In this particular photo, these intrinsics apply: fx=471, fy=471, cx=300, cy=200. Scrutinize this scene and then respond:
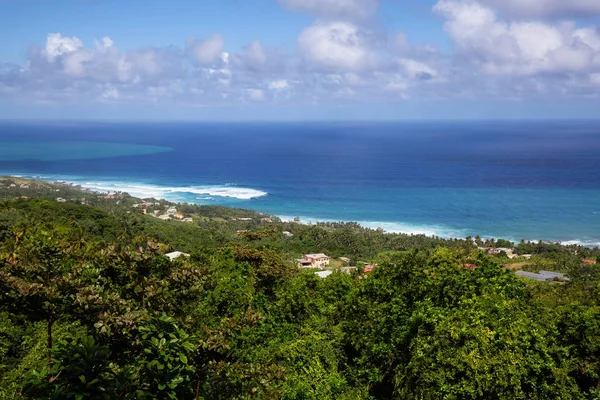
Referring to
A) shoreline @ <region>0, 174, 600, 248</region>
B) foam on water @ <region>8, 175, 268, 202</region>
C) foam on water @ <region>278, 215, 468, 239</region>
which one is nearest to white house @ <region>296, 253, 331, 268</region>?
shoreline @ <region>0, 174, 600, 248</region>

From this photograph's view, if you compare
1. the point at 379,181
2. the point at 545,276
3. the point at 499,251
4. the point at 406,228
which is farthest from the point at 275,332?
the point at 379,181

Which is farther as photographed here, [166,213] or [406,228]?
[166,213]

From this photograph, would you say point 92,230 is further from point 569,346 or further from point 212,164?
point 212,164

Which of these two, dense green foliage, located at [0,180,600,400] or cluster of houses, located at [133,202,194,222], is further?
cluster of houses, located at [133,202,194,222]

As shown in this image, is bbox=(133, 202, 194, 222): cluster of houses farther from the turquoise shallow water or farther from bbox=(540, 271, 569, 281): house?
the turquoise shallow water

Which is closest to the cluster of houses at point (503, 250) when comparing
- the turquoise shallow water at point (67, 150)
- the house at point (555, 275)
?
the house at point (555, 275)

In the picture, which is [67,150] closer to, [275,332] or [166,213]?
[166,213]

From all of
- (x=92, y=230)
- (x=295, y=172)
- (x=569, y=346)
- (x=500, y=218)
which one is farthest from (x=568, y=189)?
(x=569, y=346)
